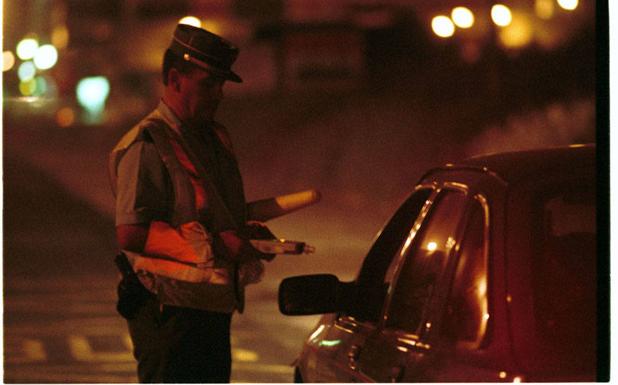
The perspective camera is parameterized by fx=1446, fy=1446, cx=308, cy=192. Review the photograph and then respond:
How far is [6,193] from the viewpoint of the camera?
6148 millimetres

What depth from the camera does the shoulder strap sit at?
5.82 m

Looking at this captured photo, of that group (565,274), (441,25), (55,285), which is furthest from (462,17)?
(55,285)

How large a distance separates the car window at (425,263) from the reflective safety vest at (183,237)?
129 cm

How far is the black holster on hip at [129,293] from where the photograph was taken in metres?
5.85

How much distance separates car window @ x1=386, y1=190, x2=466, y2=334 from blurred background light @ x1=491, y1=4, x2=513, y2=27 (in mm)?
1578

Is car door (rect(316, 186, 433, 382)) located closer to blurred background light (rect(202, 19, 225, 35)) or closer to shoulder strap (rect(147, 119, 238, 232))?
shoulder strap (rect(147, 119, 238, 232))

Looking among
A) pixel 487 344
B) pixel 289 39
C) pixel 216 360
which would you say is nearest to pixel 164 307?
pixel 216 360

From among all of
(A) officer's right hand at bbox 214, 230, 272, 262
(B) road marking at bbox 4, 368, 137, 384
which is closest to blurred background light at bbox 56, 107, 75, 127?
(A) officer's right hand at bbox 214, 230, 272, 262

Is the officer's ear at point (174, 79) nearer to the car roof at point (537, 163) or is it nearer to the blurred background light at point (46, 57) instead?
the blurred background light at point (46, 57)

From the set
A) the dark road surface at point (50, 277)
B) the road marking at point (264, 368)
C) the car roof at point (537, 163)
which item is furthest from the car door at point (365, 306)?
the road marking at point (264, 368)

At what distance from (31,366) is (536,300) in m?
5.00

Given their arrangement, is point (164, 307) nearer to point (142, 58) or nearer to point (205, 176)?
point (205, 176)

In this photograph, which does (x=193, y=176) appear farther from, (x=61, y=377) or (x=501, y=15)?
(x=61, y=377)

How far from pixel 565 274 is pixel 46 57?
2.82 m
